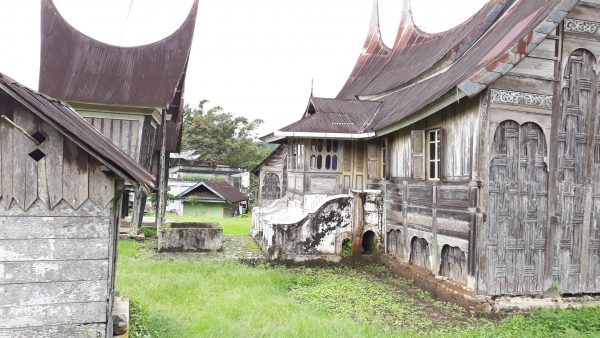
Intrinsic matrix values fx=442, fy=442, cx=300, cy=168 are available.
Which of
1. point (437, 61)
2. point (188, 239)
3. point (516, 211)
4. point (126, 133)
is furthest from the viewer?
point (188, 239)

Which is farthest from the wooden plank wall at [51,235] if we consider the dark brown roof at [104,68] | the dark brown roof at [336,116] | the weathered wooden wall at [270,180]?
the weathered wooden wall at [270,180]

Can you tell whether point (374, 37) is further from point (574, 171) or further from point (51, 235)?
point (51, 235)

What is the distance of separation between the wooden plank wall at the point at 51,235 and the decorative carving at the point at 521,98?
22.8 ft

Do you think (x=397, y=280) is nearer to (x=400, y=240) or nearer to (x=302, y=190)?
(x=400, y=240)

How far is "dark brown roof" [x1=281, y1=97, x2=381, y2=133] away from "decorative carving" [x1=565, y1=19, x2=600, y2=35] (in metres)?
6.39

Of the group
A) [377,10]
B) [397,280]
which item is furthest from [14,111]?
[377,10]

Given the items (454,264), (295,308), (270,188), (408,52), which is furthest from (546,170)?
(270,188)

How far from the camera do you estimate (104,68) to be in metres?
11.9

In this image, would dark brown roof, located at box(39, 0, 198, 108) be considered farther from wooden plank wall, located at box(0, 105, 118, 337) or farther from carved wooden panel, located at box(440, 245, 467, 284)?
carved wooden panel, located at box(440, 245, 467, 284)

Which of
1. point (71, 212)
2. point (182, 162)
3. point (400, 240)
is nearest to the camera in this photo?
point (71, 212)

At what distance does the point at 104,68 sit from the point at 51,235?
8259 millimetres

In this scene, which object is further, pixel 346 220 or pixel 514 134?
pixel 346 220

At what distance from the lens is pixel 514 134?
8578 mm

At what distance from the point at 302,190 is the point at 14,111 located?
10354 millimetres
